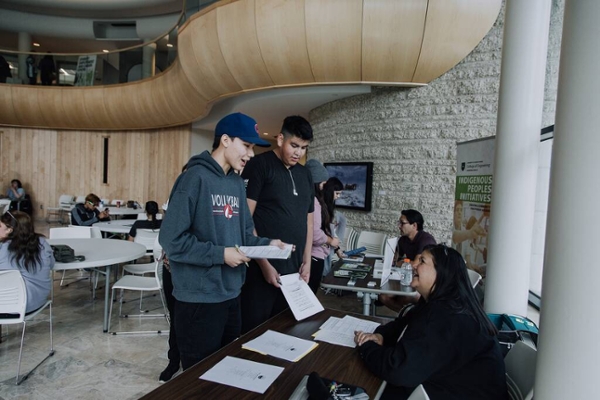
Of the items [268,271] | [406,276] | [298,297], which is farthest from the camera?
[406,276]

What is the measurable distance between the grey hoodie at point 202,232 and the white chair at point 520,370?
48.1 inches

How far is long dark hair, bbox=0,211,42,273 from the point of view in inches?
109

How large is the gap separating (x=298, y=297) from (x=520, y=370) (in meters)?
1.00

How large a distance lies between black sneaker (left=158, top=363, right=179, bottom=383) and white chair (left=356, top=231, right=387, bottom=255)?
10.8 ft

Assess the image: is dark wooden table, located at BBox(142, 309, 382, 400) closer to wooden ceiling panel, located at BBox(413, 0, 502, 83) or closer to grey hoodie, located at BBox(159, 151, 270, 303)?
grey hoodie, located at BBox(159, 151, 270, 303)

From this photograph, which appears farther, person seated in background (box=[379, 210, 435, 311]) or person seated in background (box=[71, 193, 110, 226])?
person seated in background (box=[71, 193, 110, 226])

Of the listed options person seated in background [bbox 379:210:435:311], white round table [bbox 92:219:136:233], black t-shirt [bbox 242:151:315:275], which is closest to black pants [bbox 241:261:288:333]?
black t-shirt [bbox 242:151:315:275]

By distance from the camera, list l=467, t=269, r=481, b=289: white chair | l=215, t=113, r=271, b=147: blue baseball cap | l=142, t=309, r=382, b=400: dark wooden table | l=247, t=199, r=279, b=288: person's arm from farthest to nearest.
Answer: l=467, t=269, r=481, b=289: white chair
l=247, t=199, r=279, b=288: person's arm
l=215, t=113, r=271, b=147: blue baseball cap
l=142, t=309, r=382, b=400: dark wooden table

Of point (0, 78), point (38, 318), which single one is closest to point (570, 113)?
point (38, 318)

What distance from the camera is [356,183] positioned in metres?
6.36

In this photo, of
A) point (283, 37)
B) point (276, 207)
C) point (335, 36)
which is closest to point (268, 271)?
point (276, 207)

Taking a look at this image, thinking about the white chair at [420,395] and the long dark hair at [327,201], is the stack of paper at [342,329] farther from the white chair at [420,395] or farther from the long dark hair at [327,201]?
the long dark hair at [327,201]

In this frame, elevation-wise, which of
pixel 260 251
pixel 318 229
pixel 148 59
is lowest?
pixel 318 229

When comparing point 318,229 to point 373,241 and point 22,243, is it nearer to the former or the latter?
point 22,243
